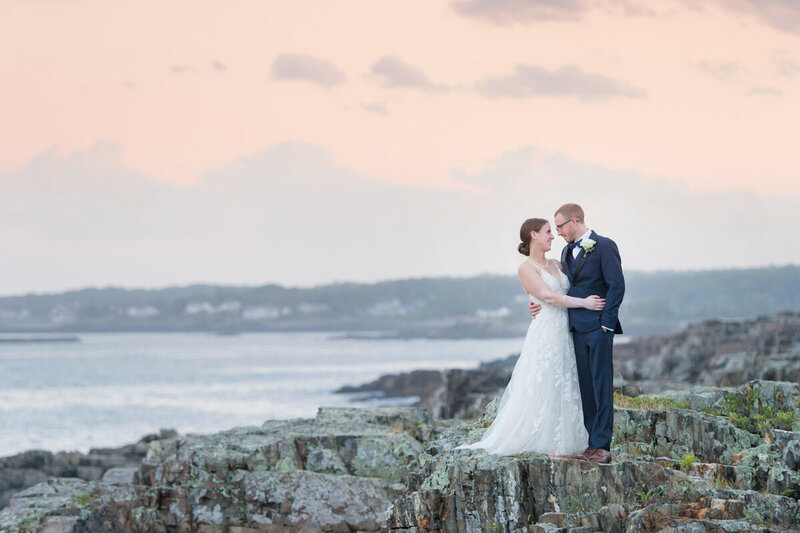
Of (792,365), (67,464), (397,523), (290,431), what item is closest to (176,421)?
(67,464)

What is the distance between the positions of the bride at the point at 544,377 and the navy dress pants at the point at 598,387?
15cm

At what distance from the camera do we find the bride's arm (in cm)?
1262

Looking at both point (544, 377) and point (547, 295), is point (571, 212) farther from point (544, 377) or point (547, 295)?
point (544, 377)

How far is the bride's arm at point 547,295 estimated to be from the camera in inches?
497

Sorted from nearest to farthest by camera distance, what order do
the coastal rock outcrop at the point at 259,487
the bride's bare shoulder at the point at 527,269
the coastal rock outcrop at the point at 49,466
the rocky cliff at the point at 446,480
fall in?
the rocky cliff at the point at 446,480 → the bride's bare shoulder at the point at 527,269 → the coastal rock outcrop at the point at 259,487 → the coastal rock outcrop at the point at 49,466

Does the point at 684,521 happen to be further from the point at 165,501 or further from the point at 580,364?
the point at 165,501

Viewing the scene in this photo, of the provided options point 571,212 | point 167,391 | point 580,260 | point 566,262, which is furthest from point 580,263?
point 167,391

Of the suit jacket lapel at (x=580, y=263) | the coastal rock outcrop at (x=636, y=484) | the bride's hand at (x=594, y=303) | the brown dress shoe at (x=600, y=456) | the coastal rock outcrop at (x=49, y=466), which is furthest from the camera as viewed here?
the coastal rock outcrop at (x=49, y=466)

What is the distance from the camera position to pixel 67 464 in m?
39.0

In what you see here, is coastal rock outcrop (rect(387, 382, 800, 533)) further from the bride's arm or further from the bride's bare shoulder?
the bride's bare shoulder

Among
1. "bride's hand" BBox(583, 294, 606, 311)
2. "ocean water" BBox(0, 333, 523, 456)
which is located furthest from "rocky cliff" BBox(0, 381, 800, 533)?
"ocean water" BBox(0, 333, 523, 456)

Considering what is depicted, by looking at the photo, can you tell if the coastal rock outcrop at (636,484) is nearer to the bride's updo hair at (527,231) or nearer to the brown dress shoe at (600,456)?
the brown dress shoe at (600,456)

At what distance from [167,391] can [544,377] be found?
111 meters

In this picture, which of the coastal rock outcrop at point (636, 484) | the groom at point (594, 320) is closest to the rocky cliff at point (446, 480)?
the coastal rock outcrop at point (636, 484)
